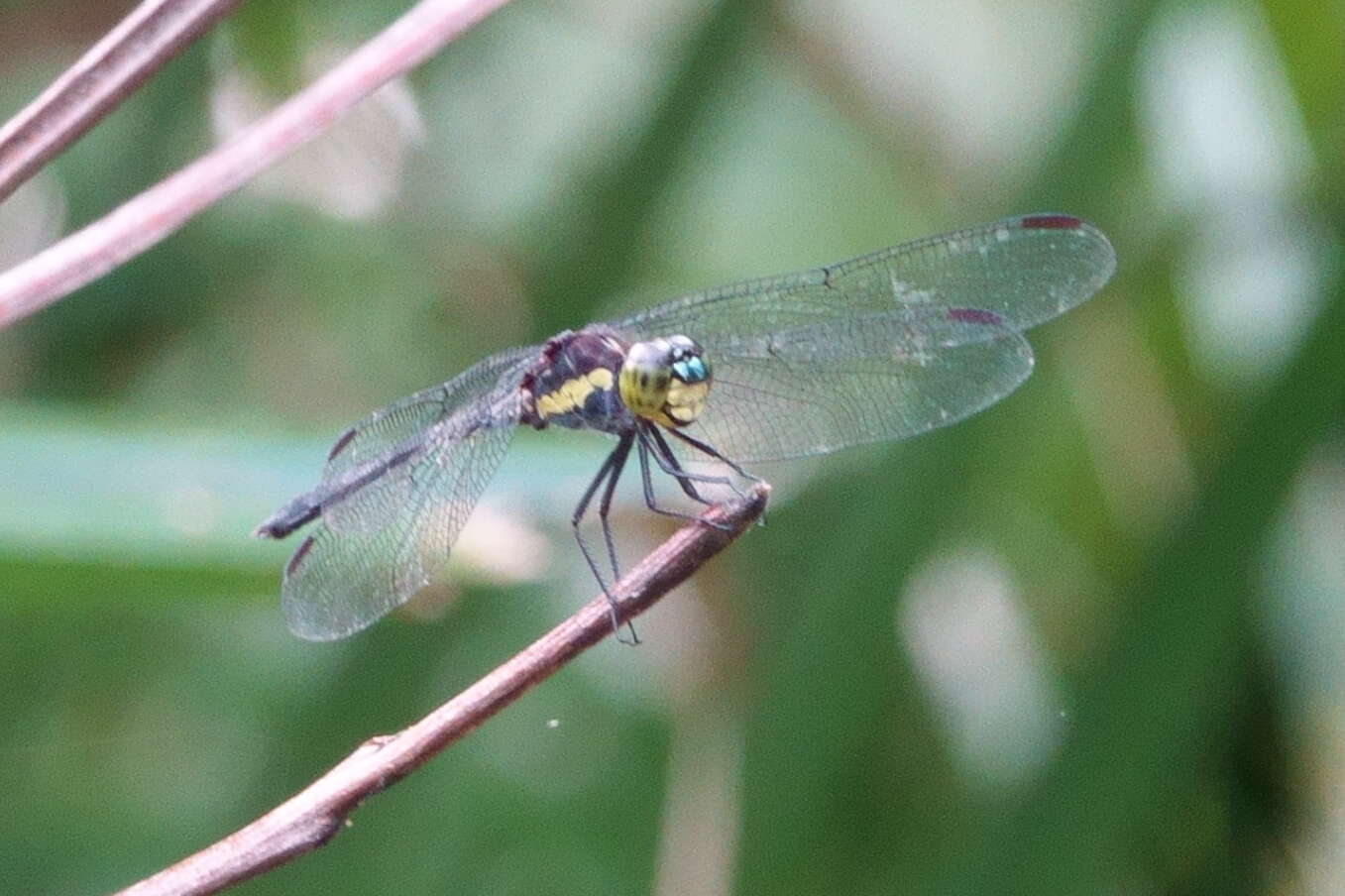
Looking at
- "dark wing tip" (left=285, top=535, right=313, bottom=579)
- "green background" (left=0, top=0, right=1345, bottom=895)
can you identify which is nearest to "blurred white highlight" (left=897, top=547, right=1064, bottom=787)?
"green background" (left=0, top=0, right=1345, bottom=895)

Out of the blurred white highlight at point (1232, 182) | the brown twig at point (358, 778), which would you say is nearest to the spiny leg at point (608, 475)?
the brown twig at point (358, 778)

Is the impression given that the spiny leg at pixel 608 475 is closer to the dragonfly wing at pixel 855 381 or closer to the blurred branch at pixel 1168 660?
the dragonfly wing at pixel 855 381

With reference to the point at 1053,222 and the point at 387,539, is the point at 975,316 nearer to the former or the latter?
the point at 1053,222

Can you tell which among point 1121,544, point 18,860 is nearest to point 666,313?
point 1121,544

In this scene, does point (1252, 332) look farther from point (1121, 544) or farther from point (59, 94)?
point (59, 94)

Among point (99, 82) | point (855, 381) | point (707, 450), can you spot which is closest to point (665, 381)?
point (707, 450)

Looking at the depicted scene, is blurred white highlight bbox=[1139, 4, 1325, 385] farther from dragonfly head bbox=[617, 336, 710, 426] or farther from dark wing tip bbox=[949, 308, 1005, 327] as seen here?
dragonfly head bbox=[617, 336, 710, 426]

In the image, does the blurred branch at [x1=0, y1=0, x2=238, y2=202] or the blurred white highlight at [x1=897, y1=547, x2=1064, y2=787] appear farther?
the blurred white highlight at [x1=897, y1=547, x2=1064, y2=787]
